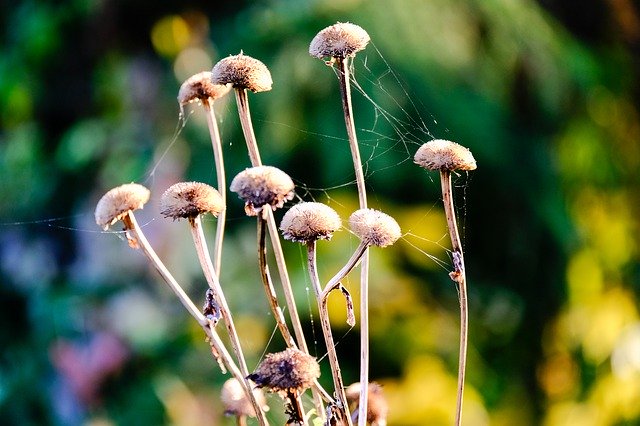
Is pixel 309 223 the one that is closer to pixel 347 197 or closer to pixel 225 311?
pixel 225 311

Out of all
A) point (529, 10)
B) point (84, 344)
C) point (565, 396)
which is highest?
point (529, 10)

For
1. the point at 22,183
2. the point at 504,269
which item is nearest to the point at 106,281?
the point at 22,183

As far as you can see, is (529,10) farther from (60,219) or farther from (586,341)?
(60,219)

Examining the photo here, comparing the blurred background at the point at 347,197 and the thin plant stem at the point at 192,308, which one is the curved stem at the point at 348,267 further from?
the blurred background at the point at 347,197

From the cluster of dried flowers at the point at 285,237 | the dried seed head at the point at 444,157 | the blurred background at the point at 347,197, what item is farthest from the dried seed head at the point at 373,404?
the blurred background at the point at 347,197

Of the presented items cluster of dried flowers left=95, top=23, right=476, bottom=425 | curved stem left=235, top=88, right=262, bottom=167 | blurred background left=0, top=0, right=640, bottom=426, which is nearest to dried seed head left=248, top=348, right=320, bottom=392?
cluster of dried flowers left=95, top=23, right=476, bottom=425

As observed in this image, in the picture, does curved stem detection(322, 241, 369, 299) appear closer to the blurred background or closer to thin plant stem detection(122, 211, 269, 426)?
thin plant stem detection(122, 211, 269, 426)

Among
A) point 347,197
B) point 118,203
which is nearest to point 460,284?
point 118,203
